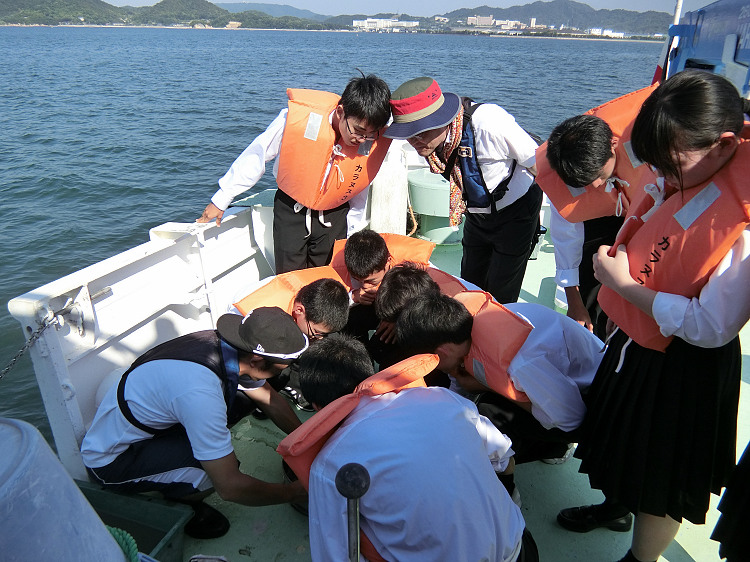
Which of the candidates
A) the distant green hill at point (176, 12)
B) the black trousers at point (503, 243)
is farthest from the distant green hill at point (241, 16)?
the black trousers at point (503, 243)

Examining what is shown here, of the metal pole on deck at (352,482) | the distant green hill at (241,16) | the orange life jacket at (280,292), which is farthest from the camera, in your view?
the distant green hill at (241,16)

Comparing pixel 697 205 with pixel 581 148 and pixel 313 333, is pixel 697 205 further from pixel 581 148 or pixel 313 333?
pixel 313 333

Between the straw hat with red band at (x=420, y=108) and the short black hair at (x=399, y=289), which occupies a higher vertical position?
A: the straw hat with red band at (x=420, y=108)

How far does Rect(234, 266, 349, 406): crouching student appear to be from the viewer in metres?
2.27

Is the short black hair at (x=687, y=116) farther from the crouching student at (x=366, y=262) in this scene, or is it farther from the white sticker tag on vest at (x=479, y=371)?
the crouching student at (x=366, y=262)

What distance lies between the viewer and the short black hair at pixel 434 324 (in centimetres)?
188

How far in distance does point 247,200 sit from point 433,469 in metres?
2.50

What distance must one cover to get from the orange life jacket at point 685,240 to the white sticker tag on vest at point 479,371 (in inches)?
19.3

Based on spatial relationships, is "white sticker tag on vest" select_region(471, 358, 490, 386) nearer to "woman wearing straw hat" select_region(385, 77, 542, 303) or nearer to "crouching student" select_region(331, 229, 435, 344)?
"crouching student" select_region(331, 229, 435, 344)

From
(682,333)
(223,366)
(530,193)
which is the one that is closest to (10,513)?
(223,366)

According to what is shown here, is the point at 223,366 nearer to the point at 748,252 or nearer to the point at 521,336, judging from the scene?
the point at 521,336

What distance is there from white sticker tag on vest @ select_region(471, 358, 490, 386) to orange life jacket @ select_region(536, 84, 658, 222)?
0.80m

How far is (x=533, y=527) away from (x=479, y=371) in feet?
2.14

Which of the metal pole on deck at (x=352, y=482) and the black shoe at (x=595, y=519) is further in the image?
the black shoe at (x=595, y=519)
